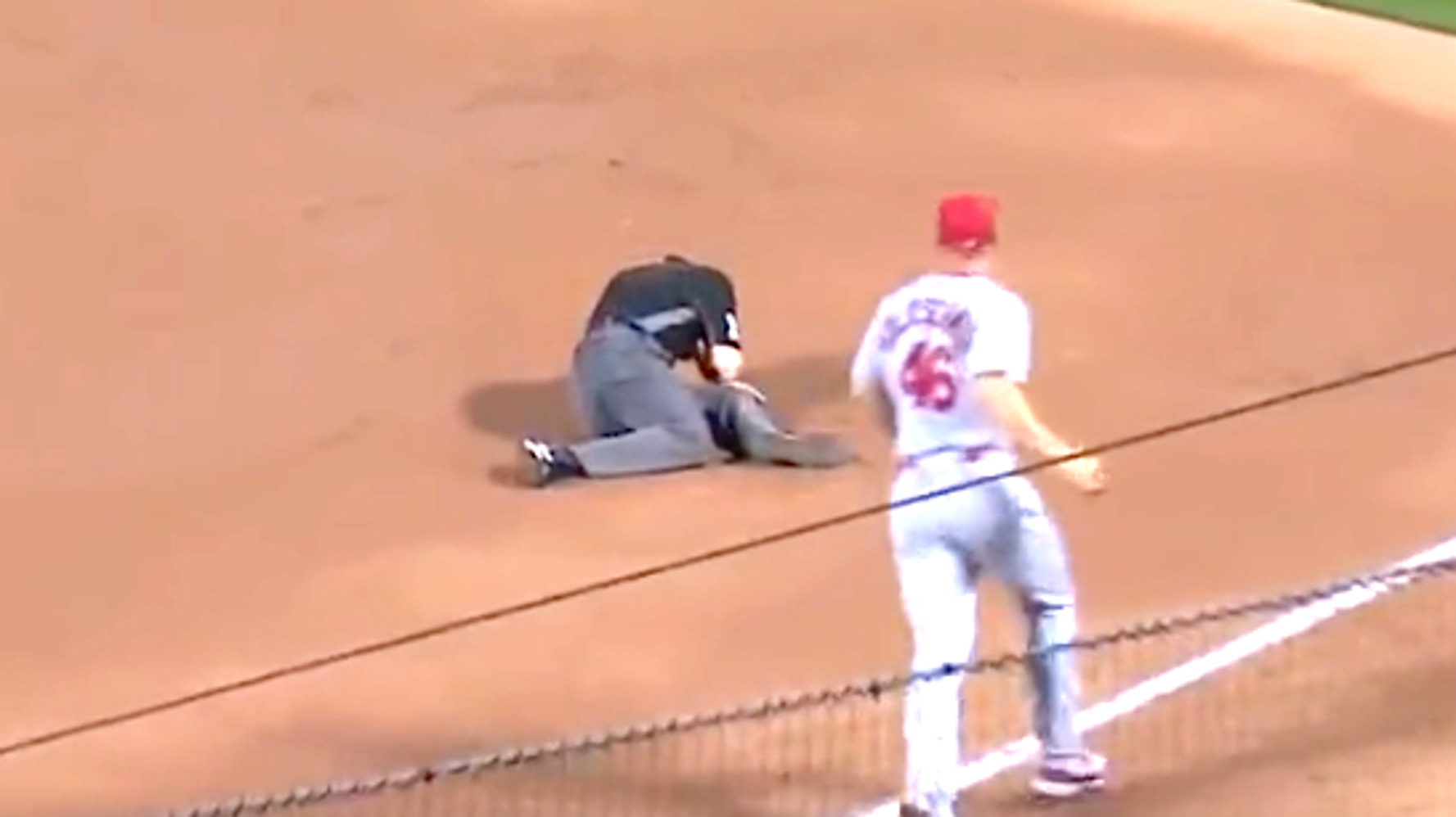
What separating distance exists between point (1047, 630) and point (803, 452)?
2.90 metres

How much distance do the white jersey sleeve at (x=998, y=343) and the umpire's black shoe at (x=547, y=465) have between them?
3183 mm

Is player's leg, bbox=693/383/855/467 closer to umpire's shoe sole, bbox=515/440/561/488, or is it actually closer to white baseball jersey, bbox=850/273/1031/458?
umpire's shoe sole, bbox=515/440/561/488

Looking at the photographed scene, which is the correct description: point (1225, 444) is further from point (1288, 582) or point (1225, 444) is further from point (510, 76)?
point (510, 76)

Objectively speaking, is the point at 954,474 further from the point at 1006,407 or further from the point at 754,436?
the point at 754,436

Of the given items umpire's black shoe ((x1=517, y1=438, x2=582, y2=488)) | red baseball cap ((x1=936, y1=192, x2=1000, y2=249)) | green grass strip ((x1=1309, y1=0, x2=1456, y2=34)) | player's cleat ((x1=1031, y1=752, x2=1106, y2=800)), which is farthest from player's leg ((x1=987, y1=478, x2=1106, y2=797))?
green grass strip ((x1=1309, y1=0, x2=1456, y2=34))

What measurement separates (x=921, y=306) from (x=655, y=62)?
8089mm

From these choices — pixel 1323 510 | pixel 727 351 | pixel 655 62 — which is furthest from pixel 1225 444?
pixel 655 62

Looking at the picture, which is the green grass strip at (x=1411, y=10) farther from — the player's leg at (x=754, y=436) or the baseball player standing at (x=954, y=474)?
the baseball player standing at (x=954, y=474)

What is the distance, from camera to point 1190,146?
14273 mm

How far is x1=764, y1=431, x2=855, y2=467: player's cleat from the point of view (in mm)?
10562

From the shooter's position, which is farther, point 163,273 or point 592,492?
point 163,273

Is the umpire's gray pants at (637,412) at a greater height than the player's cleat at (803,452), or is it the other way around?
the umpire's gray pants at (637,412)

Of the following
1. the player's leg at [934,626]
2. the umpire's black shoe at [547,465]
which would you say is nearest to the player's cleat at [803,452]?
the umpire's black shoe at [547,465]

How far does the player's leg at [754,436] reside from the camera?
416 inches
